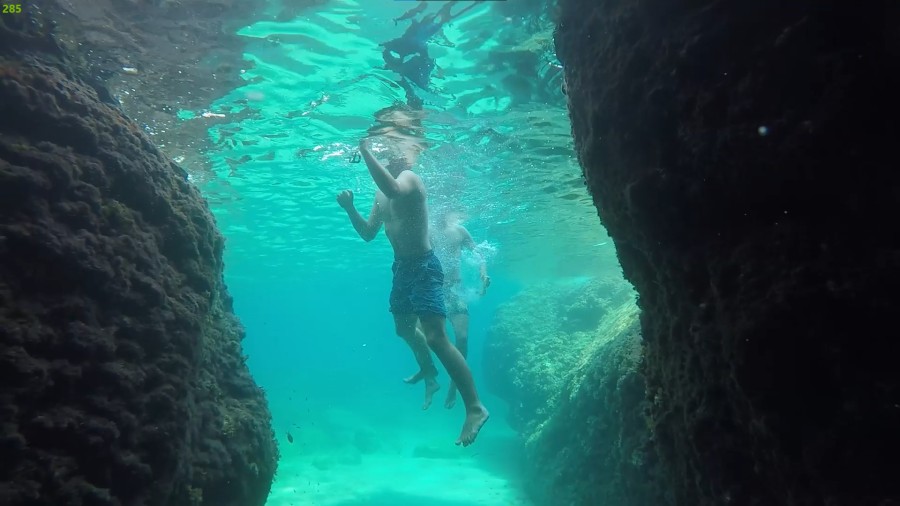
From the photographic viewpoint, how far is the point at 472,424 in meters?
6.56

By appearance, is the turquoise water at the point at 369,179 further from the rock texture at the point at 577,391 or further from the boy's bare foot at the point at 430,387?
the boy's bare foot at the point at 430,387

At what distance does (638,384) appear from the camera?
729 centimetres

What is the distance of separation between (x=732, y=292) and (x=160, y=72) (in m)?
11.4

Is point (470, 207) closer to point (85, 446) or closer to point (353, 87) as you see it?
point (353, 87)

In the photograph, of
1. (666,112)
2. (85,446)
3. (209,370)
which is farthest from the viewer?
(209,370)

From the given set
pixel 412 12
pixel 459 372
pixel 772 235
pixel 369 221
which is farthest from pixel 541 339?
pixel 772 235

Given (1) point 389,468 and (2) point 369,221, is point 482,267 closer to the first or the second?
(2) point 369,221

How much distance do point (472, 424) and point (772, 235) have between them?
16.2 ft

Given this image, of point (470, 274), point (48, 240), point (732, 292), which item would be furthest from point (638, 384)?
point (470, 274)

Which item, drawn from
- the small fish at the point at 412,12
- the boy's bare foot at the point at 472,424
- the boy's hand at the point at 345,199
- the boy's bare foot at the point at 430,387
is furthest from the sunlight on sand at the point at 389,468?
the small fish at the point at 412,12

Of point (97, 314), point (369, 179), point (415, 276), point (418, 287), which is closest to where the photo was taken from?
point (97, 314)

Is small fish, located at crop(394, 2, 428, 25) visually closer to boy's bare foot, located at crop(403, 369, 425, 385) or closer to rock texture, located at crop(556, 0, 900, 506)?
rock texture, located at crop(556, 0, 900, 506)

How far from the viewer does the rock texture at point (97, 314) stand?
3.54m

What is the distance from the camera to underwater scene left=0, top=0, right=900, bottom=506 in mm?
2373
